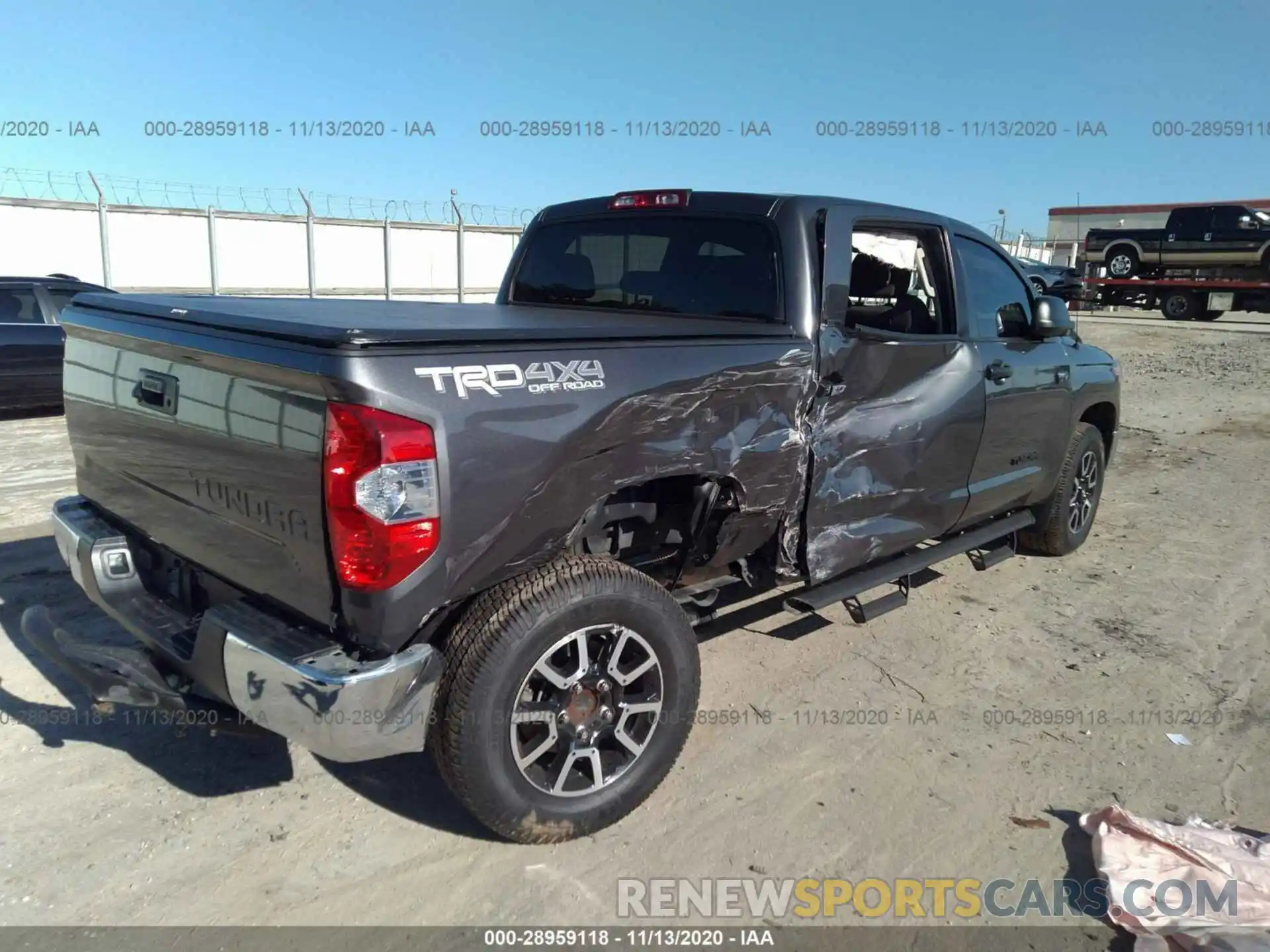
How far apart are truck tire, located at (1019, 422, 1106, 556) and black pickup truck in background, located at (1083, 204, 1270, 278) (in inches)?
848

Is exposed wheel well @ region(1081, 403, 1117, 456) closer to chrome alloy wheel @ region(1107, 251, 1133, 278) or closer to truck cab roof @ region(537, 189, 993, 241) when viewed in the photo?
truck cab roof @ region(537, 189, 993, 241)

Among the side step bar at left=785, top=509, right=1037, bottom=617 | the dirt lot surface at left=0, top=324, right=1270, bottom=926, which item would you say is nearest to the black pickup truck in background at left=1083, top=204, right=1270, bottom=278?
the dirt lot surface at left=0, top=324, right=1270, bottom=926

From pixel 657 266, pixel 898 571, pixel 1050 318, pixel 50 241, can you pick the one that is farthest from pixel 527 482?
pixel 50 241

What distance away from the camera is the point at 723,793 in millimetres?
3213

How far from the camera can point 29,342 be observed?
8.90m

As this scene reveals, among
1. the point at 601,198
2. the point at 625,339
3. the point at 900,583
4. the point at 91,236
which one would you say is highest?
the point at 91,236

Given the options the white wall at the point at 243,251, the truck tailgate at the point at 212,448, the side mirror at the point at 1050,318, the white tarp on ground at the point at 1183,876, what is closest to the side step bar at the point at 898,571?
the side mirror at the point at 1050,318

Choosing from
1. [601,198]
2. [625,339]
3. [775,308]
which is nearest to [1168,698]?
[775,308]

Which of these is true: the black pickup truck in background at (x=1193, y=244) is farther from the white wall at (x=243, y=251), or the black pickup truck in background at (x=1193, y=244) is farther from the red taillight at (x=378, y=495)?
the red taillight at (x=378, y=495)

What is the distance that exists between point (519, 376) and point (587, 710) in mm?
1128

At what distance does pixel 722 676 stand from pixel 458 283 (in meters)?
23.8

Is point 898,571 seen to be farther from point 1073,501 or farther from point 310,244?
point 310,244

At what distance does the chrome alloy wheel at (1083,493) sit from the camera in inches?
225

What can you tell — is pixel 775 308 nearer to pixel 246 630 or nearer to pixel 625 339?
pixel 625 339
